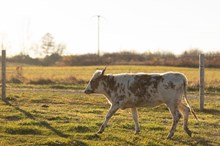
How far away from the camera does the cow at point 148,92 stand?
13797 millimetres

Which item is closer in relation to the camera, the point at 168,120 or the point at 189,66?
the point at 168,120

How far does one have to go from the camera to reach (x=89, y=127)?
49.9 feet

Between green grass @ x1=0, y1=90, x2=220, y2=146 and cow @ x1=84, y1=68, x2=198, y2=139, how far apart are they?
580 mm

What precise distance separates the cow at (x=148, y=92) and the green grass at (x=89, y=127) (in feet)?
1.90

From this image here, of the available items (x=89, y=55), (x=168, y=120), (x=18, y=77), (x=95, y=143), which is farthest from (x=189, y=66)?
(x=95, y=143)

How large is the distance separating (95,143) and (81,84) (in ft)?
82.3

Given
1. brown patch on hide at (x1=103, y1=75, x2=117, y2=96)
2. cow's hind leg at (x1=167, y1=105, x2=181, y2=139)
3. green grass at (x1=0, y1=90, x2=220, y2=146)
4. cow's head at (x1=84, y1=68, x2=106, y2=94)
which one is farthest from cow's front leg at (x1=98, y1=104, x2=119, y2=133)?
cow's hind leg at (x1=167, y1=105, x2=181, y2=139)

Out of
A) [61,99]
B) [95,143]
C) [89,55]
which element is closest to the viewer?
[95,143]

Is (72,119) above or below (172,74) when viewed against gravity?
below

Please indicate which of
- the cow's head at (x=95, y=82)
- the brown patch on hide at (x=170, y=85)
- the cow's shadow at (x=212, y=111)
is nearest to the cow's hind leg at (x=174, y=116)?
the brown patch on hide at (x=170, y=85)

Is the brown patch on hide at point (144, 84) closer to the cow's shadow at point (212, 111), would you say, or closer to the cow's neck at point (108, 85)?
the cow's neck at point (108, 85)

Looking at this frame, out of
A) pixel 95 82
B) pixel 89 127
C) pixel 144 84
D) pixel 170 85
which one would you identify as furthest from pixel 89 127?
pixel 170 85

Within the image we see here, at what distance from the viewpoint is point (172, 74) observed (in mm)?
14055

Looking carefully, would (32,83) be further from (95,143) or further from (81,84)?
(95,143)
